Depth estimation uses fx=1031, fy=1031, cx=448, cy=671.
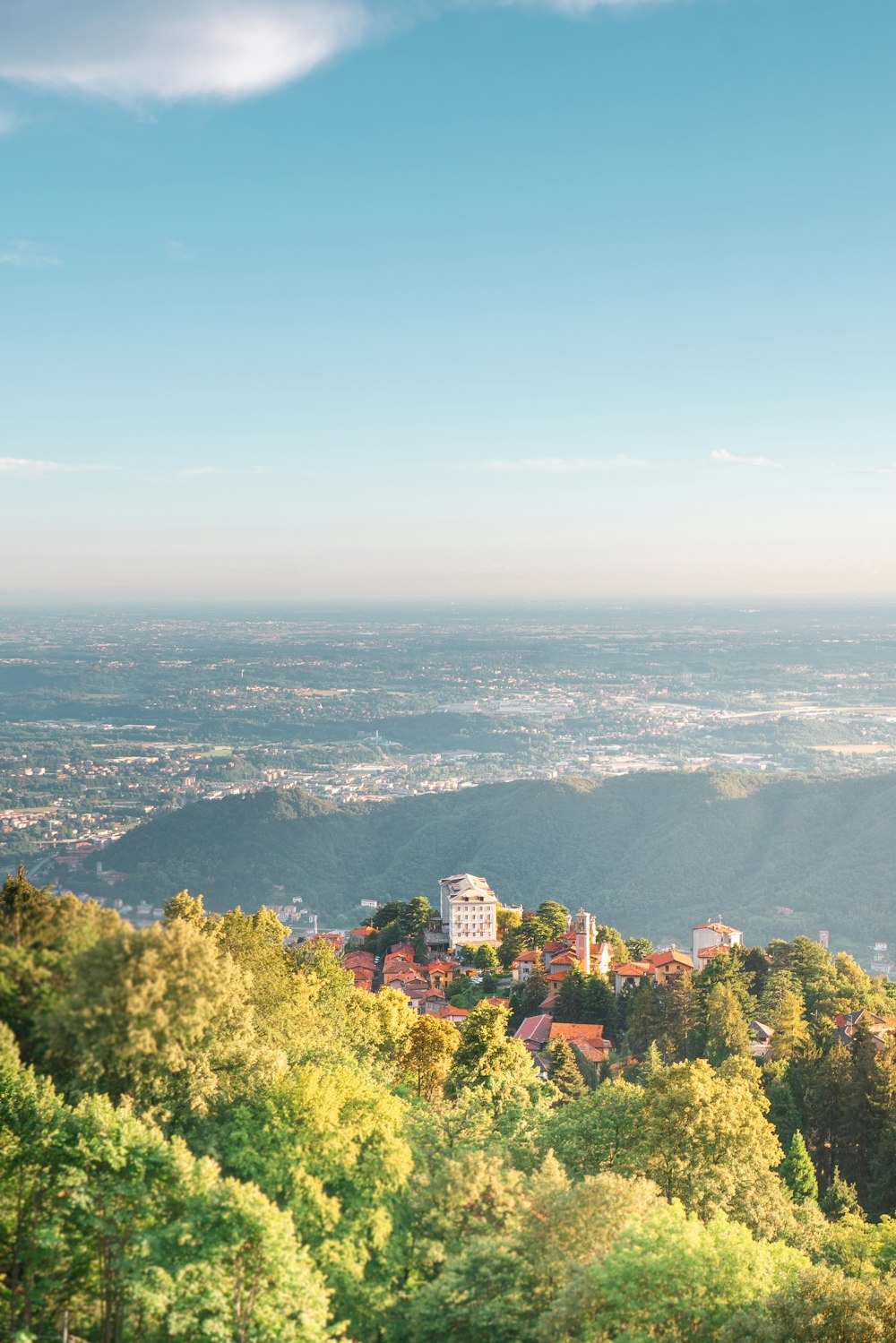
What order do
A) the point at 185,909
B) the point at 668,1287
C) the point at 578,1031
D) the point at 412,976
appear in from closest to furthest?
the point at 668,1287
the point at 185,909
the point at 578,1031
the point at 412,976

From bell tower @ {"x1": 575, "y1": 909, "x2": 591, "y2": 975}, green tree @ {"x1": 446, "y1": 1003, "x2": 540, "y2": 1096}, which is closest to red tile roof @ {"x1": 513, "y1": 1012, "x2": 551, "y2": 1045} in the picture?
bell tower @ {"x1": 575, "y1": 909, "x2": 591, "y2": 975}

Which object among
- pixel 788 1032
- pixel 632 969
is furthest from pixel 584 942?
pixel 788 1032

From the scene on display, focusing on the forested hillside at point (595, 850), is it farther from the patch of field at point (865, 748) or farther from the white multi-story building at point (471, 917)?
the patch of field at point (865, 748)

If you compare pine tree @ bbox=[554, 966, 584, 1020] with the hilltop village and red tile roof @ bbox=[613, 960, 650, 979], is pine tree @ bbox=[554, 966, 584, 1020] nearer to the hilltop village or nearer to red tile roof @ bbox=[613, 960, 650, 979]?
the hilltop village

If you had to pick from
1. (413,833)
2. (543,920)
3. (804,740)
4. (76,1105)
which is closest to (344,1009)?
(76,1105)

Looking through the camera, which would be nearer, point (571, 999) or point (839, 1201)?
point (839, 1201)

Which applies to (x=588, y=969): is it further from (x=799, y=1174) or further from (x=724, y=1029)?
(x=799, y=1174)
